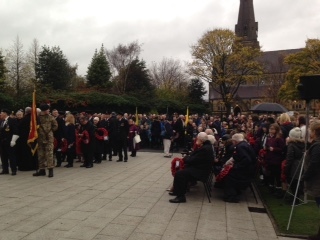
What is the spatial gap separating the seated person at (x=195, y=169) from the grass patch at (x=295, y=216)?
1.65 m

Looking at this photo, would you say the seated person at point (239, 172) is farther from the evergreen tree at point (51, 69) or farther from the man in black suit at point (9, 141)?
the evergreen tree at point (51, 69)

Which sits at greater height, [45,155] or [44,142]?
[44,142]

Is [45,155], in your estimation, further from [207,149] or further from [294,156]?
[294,156]

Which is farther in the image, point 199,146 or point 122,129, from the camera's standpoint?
point 122,129

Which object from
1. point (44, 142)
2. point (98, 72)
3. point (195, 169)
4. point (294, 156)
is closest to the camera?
point (294, 156)

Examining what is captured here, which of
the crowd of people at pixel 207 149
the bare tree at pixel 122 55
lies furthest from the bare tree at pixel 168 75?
the crowd of people at pixel 207 149

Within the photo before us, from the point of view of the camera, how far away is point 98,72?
4647 cm

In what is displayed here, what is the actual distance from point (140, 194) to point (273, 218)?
3210 millimetres

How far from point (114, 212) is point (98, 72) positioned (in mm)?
41230

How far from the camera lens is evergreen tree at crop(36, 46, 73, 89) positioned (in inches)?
1587

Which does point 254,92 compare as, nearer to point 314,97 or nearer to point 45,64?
point 45,64

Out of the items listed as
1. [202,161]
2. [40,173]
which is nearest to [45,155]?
[40,173]

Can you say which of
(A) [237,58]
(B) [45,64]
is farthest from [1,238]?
(A) [237,58]

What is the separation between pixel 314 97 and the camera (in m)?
6.50
